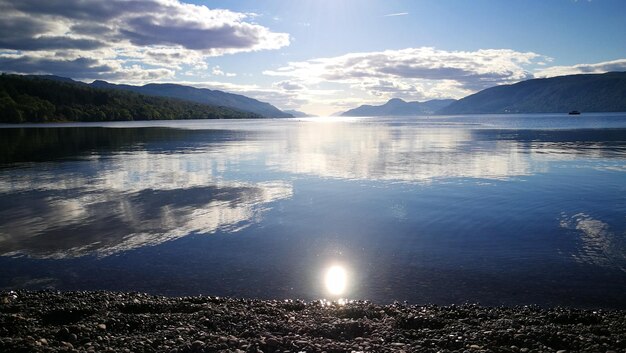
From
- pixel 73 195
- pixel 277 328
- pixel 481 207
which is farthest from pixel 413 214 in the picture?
pixel 73 195

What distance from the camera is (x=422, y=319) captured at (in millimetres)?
10844

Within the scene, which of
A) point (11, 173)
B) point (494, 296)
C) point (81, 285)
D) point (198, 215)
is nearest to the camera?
point (494, 296)

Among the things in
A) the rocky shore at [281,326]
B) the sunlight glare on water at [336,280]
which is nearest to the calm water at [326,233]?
the sunlight glare on water at [336,280]

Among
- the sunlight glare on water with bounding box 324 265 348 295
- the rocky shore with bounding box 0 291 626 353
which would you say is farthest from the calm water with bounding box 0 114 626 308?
the rocky shore with bounding box 0 291 626 353

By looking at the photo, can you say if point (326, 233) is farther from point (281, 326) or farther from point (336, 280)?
point (281, 326)

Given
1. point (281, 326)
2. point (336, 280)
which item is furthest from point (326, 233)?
point (281, 326)

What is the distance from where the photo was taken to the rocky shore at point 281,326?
30.9 ft

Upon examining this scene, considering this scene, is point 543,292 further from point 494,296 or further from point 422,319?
point 422,319

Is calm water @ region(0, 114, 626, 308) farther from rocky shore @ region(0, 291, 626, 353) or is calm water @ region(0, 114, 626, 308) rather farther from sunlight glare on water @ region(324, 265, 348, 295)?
rocky shore @ region(0, 291, 626, 353)

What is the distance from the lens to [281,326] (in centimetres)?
1051

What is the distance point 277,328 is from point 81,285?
7.27m

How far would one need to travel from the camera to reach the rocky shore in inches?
371

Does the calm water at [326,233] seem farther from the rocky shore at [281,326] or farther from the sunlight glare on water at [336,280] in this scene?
the rocky shore at [281,326]

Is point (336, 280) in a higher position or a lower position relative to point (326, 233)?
lower
